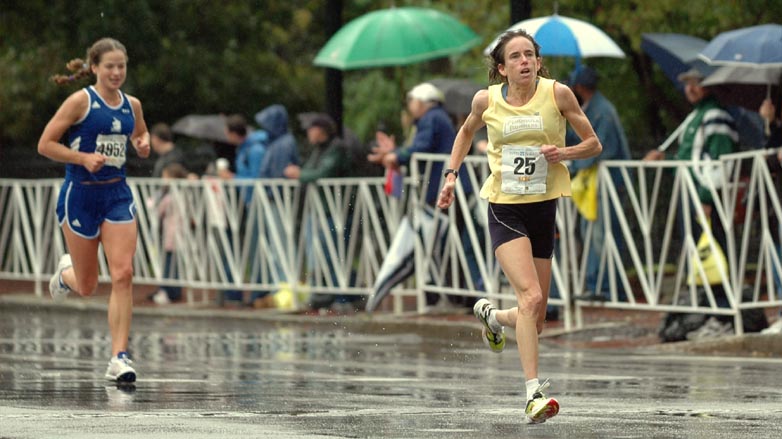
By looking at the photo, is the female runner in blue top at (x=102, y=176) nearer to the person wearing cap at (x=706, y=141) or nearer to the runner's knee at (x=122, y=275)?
the runner's knee at (x=122, y=275)

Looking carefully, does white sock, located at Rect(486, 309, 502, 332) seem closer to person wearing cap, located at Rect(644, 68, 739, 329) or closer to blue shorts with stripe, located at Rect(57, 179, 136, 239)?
blue shorts with stripe, located at Rect(57, 179, 136, 239)

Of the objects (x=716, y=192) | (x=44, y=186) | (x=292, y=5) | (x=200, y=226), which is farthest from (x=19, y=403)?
(x=292, y=5)

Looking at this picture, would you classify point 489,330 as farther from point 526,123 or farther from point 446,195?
point 526,123

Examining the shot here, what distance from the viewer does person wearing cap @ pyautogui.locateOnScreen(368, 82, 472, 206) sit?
16891 mm

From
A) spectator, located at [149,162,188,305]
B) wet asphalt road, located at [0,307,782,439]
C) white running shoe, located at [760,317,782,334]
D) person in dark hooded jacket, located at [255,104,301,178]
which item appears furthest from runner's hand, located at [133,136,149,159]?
spectator, located at [149,162,188,305]

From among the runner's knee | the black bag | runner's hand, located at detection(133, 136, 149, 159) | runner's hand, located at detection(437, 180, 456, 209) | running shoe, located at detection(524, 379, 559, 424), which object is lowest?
the black bag

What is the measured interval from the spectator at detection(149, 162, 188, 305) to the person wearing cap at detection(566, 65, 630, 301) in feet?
19.9

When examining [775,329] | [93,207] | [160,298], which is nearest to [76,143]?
[93,207]

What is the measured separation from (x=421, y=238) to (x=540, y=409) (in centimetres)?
854

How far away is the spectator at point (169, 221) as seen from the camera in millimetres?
20641

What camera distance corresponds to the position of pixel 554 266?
51.2 ft

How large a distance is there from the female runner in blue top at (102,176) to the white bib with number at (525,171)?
111 inches

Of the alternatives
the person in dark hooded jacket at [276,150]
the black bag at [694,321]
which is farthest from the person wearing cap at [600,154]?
the person in dark hooded jacket at [276,150]

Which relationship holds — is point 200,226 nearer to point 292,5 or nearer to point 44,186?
point 44,186
